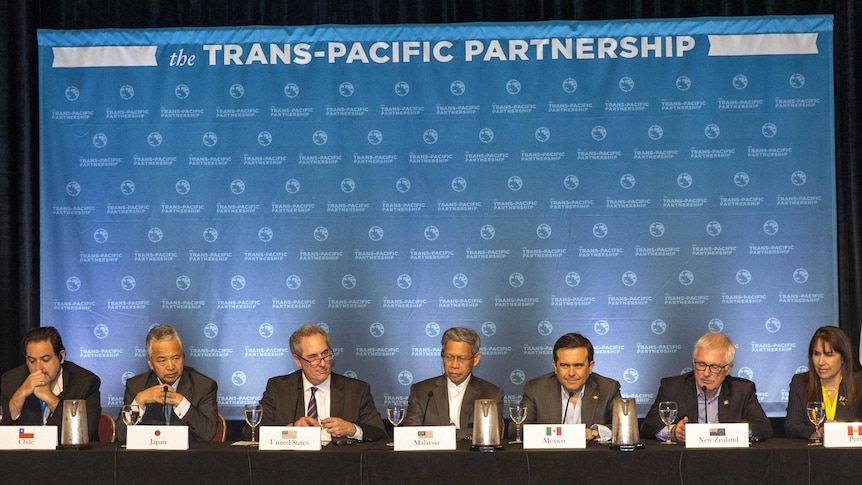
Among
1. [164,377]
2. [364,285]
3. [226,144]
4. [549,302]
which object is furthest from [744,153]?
[164,377]

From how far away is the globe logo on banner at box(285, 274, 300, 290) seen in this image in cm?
580

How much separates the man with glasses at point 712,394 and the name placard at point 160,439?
1.99 m

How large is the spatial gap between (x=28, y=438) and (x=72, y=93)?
116 inches

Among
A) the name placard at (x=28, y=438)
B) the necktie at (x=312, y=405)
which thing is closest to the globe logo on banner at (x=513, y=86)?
the necktie at (x=312, y=405)

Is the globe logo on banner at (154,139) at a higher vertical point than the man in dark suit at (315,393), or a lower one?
higher

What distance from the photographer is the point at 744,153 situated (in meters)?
5.70

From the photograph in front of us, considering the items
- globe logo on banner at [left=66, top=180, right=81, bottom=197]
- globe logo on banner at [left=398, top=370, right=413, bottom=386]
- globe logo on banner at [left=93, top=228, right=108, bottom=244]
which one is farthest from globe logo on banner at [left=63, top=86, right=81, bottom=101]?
globe logo on banner at [left=398, top=370, right=413, bottom=386]

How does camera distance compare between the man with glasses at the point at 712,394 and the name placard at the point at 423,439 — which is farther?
the man with glasses at the point at 712,394

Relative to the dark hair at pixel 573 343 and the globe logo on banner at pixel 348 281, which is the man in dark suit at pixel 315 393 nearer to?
the dark hair at pixel 573 343

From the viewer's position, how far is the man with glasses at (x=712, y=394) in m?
4.28

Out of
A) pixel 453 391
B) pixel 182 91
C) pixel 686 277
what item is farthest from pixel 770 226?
pixel 182 91

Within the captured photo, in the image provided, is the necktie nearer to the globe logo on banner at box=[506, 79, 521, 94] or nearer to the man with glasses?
the man with glasses

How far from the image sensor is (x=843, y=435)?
11.3ft

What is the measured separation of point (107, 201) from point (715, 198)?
3727 millimetres
